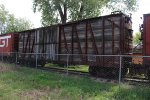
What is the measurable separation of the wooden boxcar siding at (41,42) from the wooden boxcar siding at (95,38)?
1061 millimetres

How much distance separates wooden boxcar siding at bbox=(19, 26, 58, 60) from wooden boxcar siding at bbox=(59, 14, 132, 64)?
106 centimetres

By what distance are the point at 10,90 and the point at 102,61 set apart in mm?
7683

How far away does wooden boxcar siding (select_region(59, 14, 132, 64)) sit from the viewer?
1780 centimetres

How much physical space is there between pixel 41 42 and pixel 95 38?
7.66m

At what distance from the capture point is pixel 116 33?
59.0ft

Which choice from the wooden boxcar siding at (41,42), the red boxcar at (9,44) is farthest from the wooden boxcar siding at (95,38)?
the red boxcar at (9,44)

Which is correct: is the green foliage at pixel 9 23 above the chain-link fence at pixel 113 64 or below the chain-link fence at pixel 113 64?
above

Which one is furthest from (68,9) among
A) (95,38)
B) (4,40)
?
(95,38)

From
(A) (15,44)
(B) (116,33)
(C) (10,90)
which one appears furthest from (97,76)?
(A) (15,44)

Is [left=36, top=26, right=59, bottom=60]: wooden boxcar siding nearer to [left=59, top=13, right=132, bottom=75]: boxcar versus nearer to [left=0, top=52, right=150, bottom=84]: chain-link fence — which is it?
[left=0, top=52, right=150, bottom=84]: chain-link fence

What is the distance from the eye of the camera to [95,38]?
19500mm

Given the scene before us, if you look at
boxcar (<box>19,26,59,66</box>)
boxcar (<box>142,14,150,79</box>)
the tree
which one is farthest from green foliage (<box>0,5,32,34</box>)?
boxcar (<box>142,14,150,79</box>)

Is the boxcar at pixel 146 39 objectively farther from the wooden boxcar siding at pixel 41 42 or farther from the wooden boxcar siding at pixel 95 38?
the wooden boxcar siding at pixel 41 42

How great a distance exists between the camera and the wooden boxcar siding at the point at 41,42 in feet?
78.4
